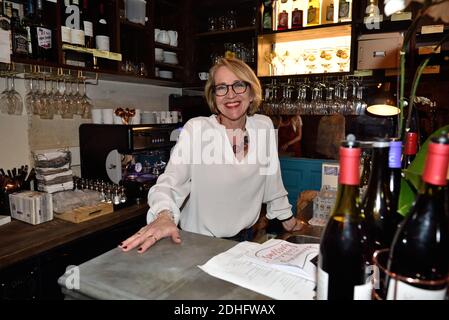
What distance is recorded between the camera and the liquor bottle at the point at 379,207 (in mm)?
769

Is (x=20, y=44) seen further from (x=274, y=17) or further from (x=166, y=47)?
(x=274, y=17)

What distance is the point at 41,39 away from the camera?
2.03m

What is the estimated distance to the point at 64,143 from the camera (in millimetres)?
2633

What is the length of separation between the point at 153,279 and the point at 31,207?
1470mm

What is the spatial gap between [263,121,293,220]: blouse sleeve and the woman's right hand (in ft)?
2.49

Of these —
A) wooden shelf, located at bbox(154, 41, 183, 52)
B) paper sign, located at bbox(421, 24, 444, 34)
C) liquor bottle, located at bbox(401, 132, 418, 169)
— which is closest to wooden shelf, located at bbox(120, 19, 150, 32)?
wooden shelf, located at bbox(154, 41, 183, 52)

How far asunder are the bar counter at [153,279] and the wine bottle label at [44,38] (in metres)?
1.71

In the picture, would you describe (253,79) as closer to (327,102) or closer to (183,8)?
(327,102)

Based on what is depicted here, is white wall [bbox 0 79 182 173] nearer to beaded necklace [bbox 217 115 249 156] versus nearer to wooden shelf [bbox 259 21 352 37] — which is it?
wooden shelf [bbox 259 21 352 37]

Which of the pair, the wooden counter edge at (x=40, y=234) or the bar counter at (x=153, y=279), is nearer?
the bar counter at (x=153, y=279)

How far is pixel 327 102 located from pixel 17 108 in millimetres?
2261

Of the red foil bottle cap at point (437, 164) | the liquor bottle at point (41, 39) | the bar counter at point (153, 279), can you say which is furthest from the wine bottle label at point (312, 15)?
the red foil bottle cap at point (437, 164)

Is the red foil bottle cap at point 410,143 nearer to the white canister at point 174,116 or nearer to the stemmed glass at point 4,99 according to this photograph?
the stemmed glass at point 4,99

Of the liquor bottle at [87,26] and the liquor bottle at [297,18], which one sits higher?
the liquor bottle at [297,18]
